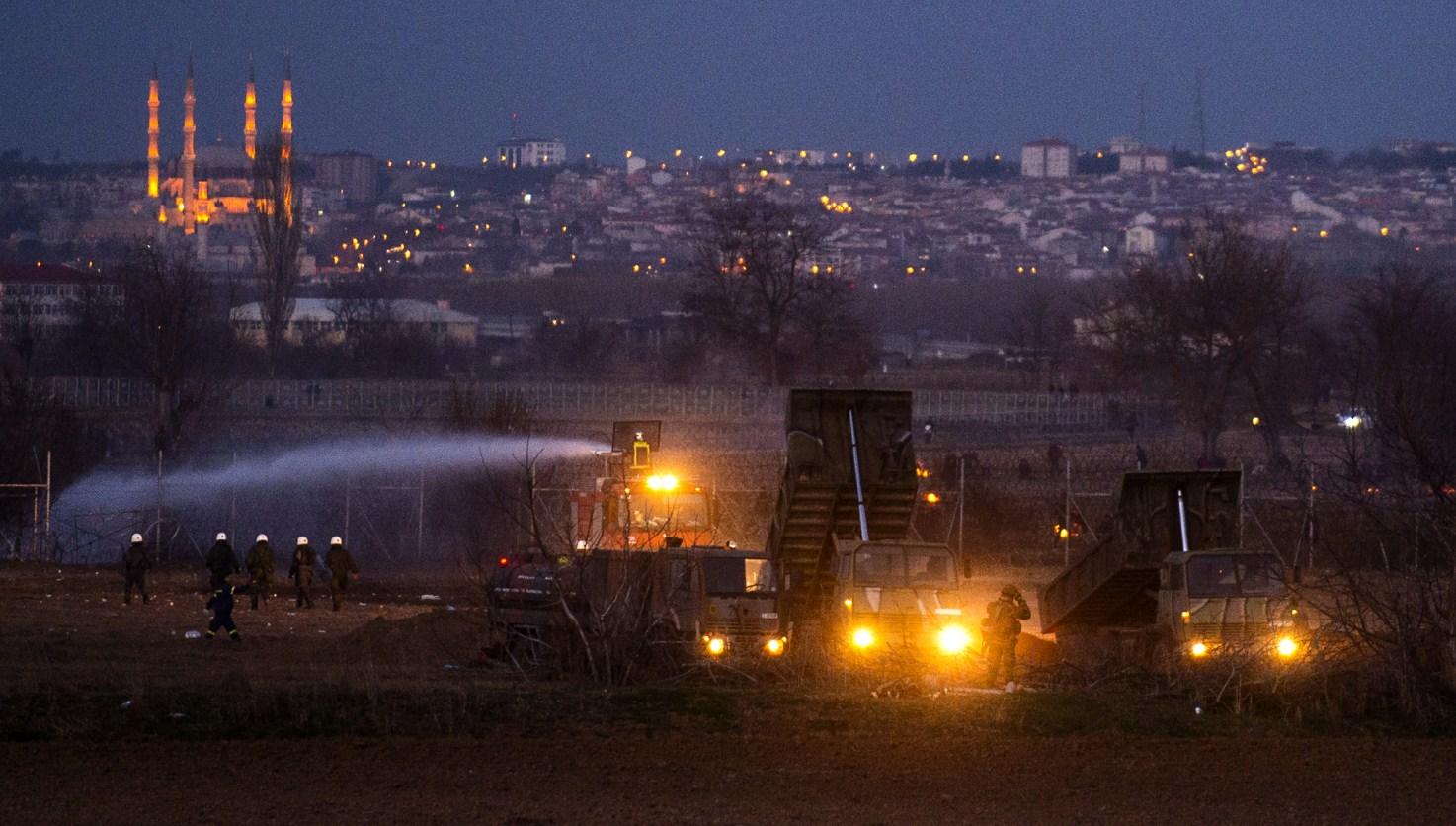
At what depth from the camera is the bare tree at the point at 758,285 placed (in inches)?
3051

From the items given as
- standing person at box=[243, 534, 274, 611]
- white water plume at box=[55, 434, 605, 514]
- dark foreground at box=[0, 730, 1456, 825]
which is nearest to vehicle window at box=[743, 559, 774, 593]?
dark foreground at box=[0, 730, 1456, 825]

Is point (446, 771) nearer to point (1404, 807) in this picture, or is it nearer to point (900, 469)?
point (1404, 807)

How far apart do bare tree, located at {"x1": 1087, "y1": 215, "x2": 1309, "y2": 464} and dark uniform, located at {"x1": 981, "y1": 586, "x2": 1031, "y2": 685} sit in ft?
123

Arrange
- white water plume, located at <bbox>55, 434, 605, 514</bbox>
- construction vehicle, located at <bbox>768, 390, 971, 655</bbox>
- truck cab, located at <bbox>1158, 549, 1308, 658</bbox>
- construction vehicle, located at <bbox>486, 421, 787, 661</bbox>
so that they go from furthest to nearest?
white water plume, located at <bbox>55, 434, 605, 514</bbox> < construction vehicle, located at <bbox>768, 390, 971, 655</bbox> < truck cab, located at <bbox>1158, 549, 1308, 658</bbox> < construction vehicle, located at <bbox>486, 421, 787, 661</bbox>

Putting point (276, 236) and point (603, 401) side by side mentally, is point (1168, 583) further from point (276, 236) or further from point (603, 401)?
point (276, 236)

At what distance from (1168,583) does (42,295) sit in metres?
94.2

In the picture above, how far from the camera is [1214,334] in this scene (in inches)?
2384

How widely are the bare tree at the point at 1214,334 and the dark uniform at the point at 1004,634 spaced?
37570mm

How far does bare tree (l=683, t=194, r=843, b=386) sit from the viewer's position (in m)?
77.5

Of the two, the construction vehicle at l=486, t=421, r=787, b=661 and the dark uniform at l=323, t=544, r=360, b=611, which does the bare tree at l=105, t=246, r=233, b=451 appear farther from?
the construction vehicle at l=486, t=421, r=787, b=661

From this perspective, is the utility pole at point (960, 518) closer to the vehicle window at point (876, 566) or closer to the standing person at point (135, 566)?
the vehicle window at point (876, 566)

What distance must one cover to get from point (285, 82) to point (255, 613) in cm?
17179

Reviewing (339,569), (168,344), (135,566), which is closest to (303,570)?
(339,569)

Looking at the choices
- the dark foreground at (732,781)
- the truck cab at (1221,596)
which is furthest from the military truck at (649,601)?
the truck cab at (1221,596)
